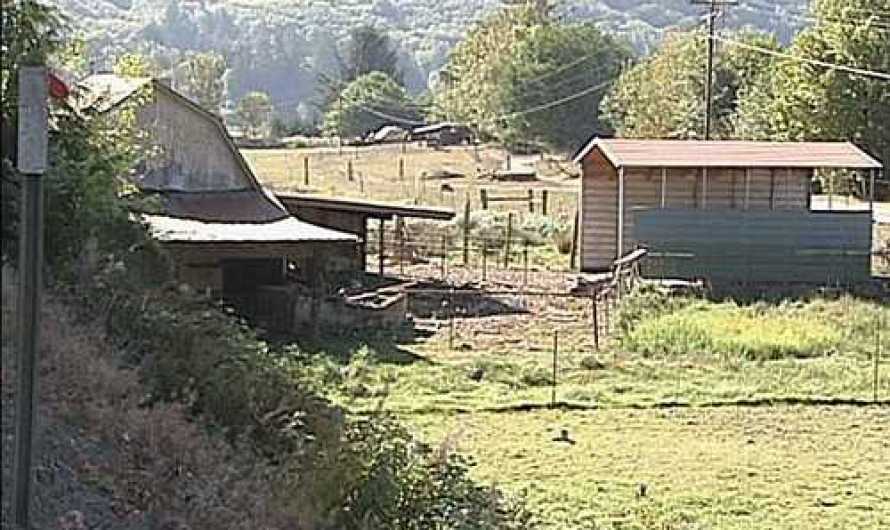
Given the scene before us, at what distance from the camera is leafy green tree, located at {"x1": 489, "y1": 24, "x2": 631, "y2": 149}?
2685 inches

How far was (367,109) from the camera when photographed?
296ft

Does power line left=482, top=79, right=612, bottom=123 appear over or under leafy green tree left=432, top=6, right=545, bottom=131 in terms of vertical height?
under

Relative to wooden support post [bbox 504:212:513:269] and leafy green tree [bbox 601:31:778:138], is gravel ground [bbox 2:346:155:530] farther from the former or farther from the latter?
leafy green tree [bbox 601:31:778:138]

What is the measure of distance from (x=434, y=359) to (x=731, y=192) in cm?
1216

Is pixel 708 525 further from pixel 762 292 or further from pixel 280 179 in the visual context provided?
pixel 280 179

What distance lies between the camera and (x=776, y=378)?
58.1ft

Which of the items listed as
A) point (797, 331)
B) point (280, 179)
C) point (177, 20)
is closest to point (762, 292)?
point (797, 331)

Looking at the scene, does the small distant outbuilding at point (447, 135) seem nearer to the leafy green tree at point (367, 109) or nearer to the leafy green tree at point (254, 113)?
the leafy green tree at point (367, 109)

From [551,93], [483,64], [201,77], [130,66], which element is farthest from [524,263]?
[201,77]

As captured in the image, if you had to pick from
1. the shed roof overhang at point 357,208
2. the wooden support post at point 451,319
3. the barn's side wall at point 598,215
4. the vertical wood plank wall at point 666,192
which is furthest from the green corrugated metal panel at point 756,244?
the shed roof overhang at point 357,208

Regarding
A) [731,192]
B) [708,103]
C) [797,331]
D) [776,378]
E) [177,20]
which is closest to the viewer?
[776,378]

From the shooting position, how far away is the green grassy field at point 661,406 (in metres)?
11.5

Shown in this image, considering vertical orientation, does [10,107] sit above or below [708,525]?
above

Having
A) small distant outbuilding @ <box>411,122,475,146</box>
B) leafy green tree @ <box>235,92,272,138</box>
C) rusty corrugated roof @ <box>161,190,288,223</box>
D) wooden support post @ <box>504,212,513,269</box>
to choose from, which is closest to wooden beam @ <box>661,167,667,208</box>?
wooden support post @ <box>504,212,513,269</box>
